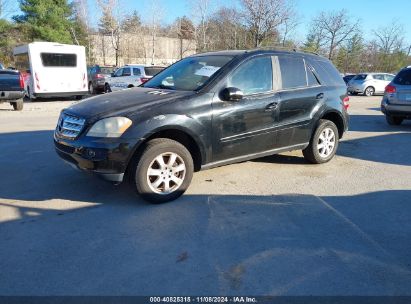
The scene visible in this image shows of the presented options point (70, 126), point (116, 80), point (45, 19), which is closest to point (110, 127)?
point (70, 126)

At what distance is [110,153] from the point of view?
4.18m

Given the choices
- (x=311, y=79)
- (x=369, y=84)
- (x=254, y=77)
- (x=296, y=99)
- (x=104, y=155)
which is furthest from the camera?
(x=369, y=84)

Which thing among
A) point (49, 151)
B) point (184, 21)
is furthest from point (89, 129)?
point (184, 21)

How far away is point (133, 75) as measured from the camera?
19203mm

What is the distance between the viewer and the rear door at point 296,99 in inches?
219

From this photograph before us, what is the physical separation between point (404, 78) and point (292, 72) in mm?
5821

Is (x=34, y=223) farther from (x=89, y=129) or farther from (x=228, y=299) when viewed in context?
(x=228, y=299)

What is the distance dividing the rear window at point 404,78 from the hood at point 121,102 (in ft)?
24.7

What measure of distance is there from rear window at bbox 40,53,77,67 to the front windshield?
1362cm

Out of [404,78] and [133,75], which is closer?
[404,78]

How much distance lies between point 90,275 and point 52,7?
143ft

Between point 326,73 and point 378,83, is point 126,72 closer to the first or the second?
point 326,73

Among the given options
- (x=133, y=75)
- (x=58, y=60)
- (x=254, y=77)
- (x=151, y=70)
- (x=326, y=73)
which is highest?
(x=58, y=60)

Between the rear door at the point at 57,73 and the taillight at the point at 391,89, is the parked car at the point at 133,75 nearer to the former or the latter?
the rear door at the point at 57,73
